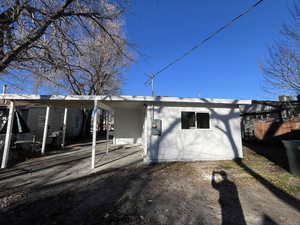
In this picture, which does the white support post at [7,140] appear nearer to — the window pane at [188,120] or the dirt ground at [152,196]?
the dirt ground at [152,196]

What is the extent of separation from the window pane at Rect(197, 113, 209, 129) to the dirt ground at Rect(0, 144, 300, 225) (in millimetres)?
1913

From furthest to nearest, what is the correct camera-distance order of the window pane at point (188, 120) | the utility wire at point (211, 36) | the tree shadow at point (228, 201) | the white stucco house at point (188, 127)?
the window pane at point (188, 120) → the white stucco house at point (188, 127) → the utility wire at point (211, 36) → the tree shadow at point (228, 201)

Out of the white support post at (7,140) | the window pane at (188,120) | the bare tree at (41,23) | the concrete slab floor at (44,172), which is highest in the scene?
the bare tree at (41,23)

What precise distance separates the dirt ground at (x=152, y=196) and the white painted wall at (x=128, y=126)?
5350 millimetres

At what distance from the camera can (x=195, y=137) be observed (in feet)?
20.7

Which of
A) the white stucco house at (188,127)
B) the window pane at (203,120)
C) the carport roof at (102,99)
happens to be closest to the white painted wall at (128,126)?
the white stucco house at (188,127)

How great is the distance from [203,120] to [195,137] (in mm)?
894

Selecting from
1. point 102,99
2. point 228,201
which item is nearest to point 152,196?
point 228,201

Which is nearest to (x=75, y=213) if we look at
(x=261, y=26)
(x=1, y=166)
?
(x=1, y=166)

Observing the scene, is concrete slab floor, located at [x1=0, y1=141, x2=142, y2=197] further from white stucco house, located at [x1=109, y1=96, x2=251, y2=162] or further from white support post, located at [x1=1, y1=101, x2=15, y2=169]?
white stucco house, located at [x1=109, y1=96, x2=251, y2=162]

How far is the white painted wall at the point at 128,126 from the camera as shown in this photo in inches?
412

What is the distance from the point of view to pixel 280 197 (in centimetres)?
325

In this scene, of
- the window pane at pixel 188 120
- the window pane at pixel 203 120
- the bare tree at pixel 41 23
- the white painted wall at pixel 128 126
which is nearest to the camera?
the bare tree at pixel 41 23

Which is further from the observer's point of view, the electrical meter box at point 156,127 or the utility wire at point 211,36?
the electrical meter box at point 156,127
